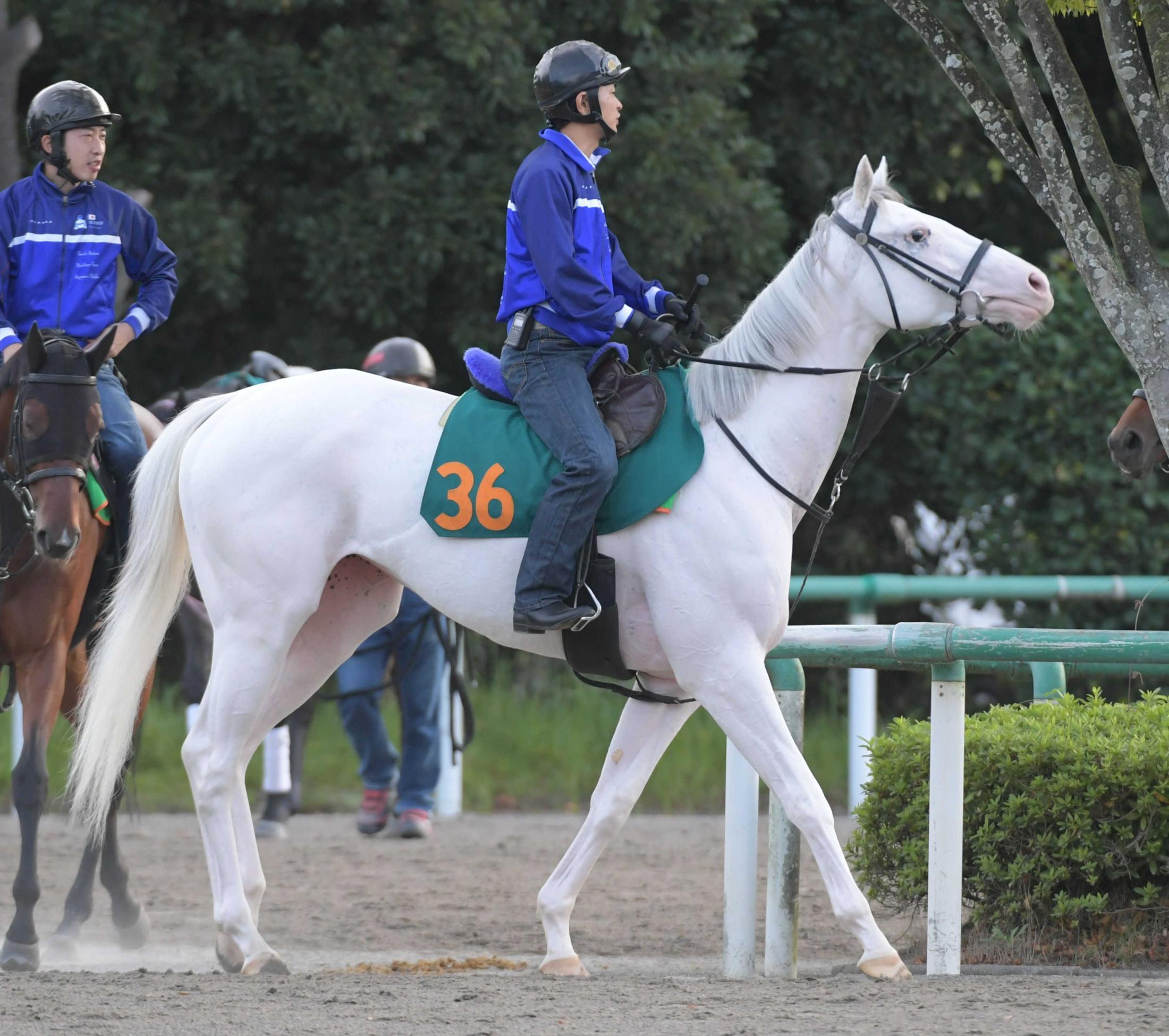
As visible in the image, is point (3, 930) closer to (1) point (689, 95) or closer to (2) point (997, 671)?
(2) point (997, 671)

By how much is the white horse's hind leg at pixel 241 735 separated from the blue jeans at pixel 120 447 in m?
1.04

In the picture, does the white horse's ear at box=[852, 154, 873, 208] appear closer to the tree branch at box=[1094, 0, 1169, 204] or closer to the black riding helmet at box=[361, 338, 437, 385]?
the tree branch at box=[1094, 0, 1169, 204]

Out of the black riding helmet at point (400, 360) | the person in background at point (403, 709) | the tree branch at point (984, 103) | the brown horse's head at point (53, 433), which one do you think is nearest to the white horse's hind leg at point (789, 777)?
the tree branch at point (984, 103)

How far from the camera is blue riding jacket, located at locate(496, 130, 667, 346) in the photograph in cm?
510

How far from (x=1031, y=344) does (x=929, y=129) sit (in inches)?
83.1

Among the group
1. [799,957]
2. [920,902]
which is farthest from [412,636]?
[920,902]

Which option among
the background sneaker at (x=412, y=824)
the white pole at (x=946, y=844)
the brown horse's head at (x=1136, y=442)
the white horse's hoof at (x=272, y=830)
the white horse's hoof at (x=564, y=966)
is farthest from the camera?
the background sneaker at (x=412, y=824)

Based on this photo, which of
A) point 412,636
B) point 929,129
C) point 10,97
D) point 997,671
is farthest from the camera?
point 929,129

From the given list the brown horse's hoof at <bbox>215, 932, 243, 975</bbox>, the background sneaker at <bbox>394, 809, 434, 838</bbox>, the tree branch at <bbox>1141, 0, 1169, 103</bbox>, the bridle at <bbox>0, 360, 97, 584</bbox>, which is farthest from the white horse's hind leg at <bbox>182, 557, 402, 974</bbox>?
the background sneaker at <bbox>394, 809, 434, 838</bbox>

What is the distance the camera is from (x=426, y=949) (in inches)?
250

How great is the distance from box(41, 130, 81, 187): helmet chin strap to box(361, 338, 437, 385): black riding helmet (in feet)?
11.4

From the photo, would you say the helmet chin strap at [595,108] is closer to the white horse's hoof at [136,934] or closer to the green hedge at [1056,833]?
the green hedge at [1056,833]

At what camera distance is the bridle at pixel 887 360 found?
198 inches

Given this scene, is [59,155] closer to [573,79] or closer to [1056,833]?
[573,79]
